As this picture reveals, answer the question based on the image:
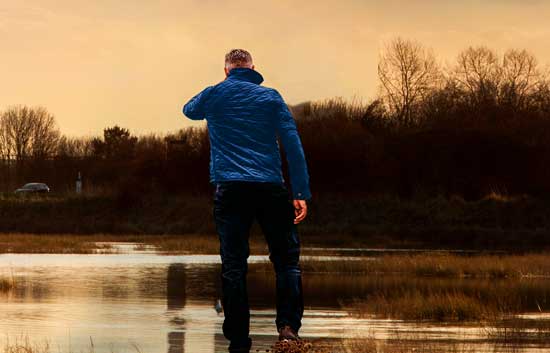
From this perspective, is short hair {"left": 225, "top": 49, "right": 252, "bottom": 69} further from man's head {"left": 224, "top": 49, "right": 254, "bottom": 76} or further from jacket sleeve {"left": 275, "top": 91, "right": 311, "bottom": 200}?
jacket sleeve {"left": 275, "top": 91, "right": 311, "bottom": 200}

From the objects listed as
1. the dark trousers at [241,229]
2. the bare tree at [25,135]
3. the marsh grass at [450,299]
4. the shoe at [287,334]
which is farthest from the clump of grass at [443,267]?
the bare tree at [25,135]

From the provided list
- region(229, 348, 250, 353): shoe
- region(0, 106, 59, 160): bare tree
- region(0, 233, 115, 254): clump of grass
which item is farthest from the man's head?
region(0, 106, 59, 160): bare tree

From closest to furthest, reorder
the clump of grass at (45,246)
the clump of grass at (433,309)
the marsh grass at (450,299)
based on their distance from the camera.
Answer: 1. the clump of grass at (433,309)
2. the marsh grass at (450,299)
3. the clump of grass at (45,246)

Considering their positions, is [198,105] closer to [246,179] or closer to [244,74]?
[244,74]

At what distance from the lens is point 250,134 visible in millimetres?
10305

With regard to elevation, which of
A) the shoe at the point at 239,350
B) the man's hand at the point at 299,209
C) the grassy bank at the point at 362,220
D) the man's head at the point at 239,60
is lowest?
the shoe at the point at 239,350

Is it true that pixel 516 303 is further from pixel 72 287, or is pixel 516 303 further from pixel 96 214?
pixel 96 214

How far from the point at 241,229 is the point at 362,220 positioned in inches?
2077

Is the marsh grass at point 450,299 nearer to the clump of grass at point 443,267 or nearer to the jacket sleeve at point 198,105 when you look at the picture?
the clump of grass at point 443,267

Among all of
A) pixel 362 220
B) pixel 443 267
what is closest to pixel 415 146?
pixel 362 220

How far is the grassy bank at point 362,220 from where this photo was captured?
2235 inches

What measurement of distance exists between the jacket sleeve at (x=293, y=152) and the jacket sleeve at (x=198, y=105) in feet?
2.12

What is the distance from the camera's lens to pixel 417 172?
6669cm

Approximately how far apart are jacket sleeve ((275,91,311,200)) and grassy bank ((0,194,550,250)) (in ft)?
136
